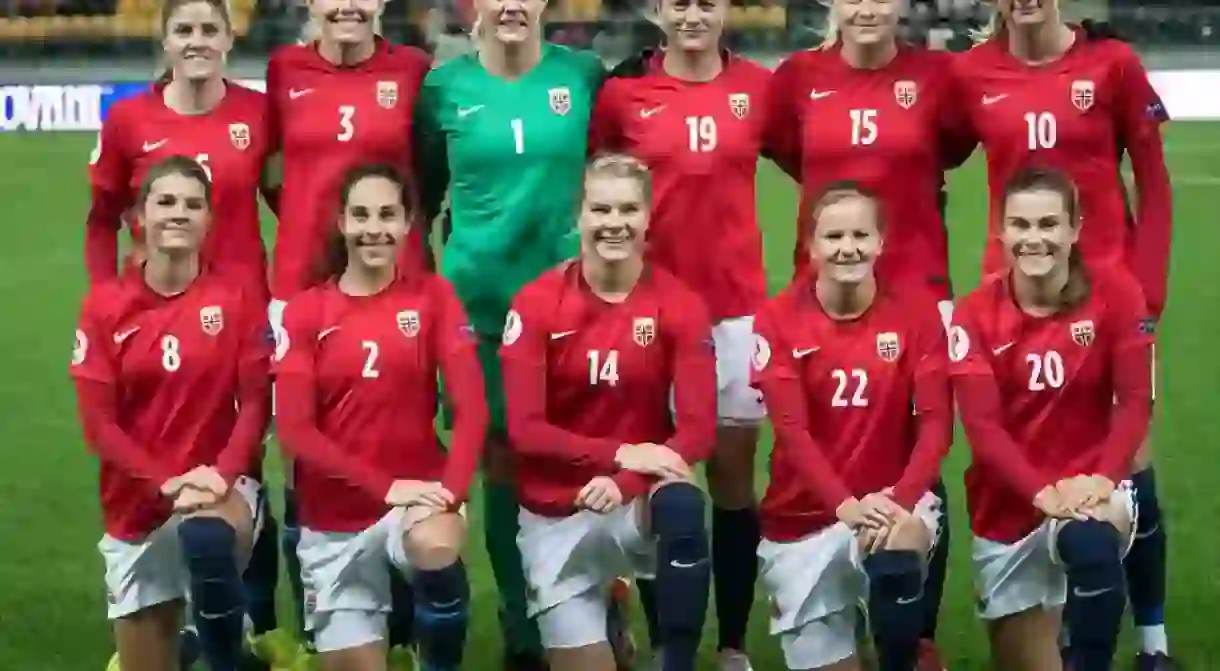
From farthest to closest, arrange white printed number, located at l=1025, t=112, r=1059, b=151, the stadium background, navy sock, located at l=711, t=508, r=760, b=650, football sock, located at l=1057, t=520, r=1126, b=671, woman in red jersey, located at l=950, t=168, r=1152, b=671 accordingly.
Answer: the stadium background, navy sock, located at l=711, t=508, r=760, b=650, white printed number, located at l=1025, t=112, r=1059, b=151, woman in red jersey, located at l=950, t=168, r=1152, b=671, football sock, located at l=1057, t=520, r=1126, b=671

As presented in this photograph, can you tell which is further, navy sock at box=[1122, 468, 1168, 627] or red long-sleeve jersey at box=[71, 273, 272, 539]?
navy sock at box=[1122, 468, 1168, 627]

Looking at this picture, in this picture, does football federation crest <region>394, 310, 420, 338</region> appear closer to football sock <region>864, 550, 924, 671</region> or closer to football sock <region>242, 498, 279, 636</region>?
football sock <region>242, 498, 279, 636</region>

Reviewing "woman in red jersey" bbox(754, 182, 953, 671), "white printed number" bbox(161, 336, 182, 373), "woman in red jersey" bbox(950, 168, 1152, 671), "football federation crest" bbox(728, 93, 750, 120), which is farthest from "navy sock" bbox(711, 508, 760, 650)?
"white printed number" bbox(161, 336, 182, 373)

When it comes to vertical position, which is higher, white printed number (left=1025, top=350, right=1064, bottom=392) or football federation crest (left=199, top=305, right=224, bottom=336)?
football federation crest (left=199, top=305, right=224, bottom=336)

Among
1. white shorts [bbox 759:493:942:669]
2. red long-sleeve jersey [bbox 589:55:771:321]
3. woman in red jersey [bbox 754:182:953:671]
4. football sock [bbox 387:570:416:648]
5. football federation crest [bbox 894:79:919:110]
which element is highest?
football federation crest [bbox 894:79:919:110]

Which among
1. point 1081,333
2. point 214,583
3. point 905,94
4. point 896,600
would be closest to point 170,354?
point 214,583

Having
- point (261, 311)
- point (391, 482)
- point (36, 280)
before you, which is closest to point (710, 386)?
point (391, 482)

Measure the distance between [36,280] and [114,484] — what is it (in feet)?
18.9

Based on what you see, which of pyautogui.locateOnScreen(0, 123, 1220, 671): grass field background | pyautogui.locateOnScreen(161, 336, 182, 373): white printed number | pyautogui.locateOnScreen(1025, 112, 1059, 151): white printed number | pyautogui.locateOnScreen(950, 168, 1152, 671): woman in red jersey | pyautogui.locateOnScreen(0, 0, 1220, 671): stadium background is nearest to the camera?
pyautogui.locateOnScreen(950, 168, 1152, 671): woman in red jersey

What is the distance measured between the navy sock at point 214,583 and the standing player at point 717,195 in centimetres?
98

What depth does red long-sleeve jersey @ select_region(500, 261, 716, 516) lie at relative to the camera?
10.9ft

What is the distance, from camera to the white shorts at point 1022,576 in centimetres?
329

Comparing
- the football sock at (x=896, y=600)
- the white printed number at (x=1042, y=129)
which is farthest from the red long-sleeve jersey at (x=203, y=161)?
the white printed number at (x=1042, y=129)

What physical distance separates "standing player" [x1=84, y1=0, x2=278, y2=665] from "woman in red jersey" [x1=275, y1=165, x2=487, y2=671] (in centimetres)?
44
